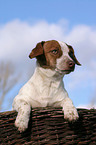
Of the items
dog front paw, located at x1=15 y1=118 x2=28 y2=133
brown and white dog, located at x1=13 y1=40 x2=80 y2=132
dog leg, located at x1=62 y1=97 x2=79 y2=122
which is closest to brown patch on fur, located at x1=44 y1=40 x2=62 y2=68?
brown and white dog, located at x1=13 y1=40 x2=80 y2=132

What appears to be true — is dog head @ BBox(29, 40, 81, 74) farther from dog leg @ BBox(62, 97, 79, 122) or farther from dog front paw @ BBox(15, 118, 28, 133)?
dog front paw @ BBox(15, 118, 28, 133)

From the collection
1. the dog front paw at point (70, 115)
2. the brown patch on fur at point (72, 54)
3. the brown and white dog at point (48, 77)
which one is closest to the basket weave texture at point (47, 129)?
the dog front paw at point (70, 115)

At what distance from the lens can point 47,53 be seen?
281 centimetres

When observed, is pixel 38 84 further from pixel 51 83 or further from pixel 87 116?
pixel 87 116

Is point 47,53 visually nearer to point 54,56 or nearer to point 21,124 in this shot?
point 54,56

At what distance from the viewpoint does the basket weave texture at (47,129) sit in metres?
2.23

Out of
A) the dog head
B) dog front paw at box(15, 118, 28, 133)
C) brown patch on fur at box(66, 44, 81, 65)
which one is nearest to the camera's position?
dog front paw at box(15, 118, 28, 133)

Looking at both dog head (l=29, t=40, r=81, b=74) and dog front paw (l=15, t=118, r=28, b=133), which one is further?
dog head (l=29, t=40, r=81, b=74)

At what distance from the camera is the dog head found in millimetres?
2734

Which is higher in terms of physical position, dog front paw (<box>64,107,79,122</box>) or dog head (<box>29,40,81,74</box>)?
dog head (<box>29,40,81,74</box>)

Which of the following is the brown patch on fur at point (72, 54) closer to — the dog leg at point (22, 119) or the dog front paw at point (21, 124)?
the dog leg at point (22, 119)

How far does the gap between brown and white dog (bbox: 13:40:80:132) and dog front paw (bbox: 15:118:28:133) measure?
36 centimetres

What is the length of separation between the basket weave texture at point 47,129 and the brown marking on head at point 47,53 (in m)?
0.69

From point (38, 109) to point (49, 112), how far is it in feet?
0.38
